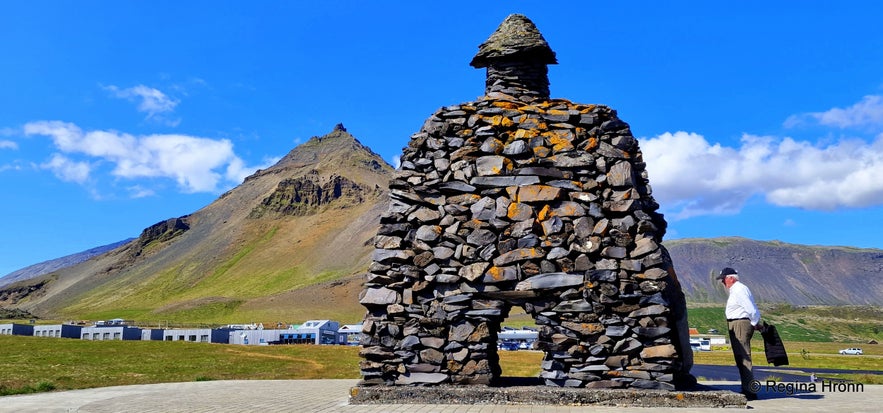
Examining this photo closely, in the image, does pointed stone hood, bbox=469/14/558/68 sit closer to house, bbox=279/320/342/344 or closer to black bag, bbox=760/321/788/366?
black bag, bbox=760/321/788/366

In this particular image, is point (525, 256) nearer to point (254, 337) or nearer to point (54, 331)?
point (254, 337)

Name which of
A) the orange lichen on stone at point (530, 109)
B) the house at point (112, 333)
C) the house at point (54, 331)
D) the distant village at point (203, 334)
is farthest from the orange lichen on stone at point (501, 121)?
the house at point (54, 331)

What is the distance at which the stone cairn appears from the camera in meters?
11.1

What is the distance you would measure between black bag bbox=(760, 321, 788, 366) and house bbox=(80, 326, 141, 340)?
2578 inches

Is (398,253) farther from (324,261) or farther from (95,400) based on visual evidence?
(324,261)

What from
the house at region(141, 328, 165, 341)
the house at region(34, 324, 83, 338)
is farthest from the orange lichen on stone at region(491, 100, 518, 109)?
the house at region(34, 324, 83, 338)

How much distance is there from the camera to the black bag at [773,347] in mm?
11027

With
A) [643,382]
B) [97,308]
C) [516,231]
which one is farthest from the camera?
[97,308]

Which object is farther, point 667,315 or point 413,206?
point 413,206

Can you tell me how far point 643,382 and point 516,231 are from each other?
3367 mm

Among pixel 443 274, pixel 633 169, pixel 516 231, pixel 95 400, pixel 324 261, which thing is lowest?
pixel 95 400

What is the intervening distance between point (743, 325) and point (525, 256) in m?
3.95

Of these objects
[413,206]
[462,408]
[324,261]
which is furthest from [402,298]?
[324,261]

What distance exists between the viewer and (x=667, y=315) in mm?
11062
